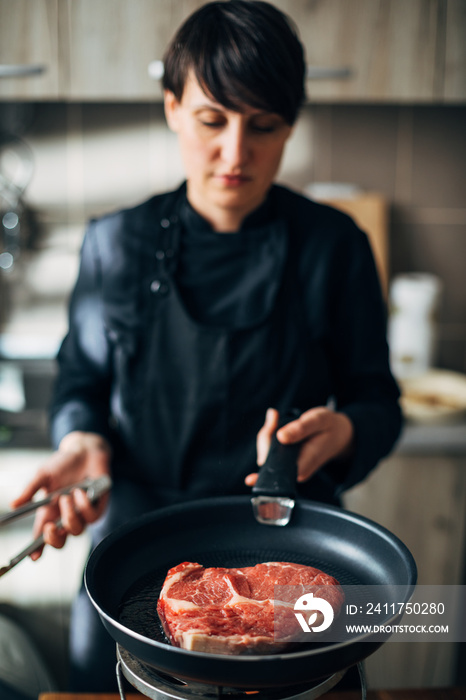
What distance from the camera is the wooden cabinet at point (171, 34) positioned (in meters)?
1.52

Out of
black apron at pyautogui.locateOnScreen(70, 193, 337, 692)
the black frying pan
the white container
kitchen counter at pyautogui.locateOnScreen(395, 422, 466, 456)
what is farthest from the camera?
the white container

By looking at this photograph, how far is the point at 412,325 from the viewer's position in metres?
1.80

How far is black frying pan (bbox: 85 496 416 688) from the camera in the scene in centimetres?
45

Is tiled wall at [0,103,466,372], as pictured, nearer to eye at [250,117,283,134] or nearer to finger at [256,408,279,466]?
eye at [250,117,283,134]

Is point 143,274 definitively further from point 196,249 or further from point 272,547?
point 272,547

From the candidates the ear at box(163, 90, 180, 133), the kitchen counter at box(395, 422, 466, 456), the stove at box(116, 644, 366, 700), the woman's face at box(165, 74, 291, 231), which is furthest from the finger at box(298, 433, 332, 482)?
the kitchen counter at box(395, 422, 466, 456)

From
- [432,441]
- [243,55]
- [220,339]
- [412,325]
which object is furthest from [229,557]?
[412,325]

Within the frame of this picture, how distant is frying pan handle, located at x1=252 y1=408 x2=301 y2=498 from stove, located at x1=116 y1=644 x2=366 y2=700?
0.17 meters

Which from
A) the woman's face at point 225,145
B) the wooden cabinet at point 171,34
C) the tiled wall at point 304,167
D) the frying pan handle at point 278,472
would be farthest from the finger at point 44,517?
the tiled wall at point 304,167

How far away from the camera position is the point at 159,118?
1859 mm

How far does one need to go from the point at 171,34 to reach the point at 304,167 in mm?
554

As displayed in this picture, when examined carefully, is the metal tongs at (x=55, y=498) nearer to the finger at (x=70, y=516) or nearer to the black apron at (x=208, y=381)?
the finger at (x=70, y=516)

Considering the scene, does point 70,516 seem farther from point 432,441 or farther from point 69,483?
point 432,441

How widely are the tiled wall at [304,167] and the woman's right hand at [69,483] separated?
43.2 inches
